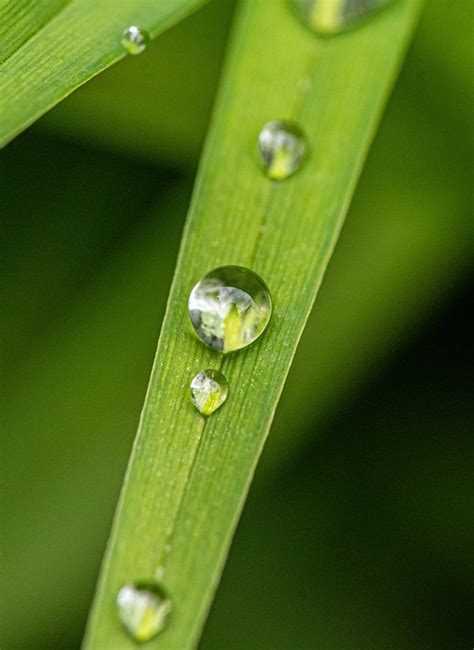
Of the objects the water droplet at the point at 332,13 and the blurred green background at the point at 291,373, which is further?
the blurred green background at the point at 291,373

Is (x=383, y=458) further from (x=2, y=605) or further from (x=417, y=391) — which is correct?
(x=2, y=605)

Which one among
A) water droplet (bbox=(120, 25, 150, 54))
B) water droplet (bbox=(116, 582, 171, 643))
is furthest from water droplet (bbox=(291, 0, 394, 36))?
water droplet (bbox=(116, 582, 171, 643))

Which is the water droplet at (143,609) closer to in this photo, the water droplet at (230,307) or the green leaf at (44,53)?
the water droplet at (230,307)

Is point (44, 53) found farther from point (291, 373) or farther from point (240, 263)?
point (291, 373)

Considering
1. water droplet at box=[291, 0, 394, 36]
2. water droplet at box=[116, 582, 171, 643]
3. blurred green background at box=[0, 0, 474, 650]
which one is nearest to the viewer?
water droplet at box=[116, 582, 171, 643]

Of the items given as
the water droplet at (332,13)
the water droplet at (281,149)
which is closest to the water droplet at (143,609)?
the water droplet at (281,149)

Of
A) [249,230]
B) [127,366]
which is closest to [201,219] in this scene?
[249,230]

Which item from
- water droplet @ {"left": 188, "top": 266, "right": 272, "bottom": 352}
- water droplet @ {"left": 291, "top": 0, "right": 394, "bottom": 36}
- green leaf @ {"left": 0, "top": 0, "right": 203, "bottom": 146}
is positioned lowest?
water droplet @ {"left": 188, "top": 266, "right": 272, "bottom": 352}

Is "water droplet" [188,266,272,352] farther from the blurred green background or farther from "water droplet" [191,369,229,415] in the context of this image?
the blurred green background
